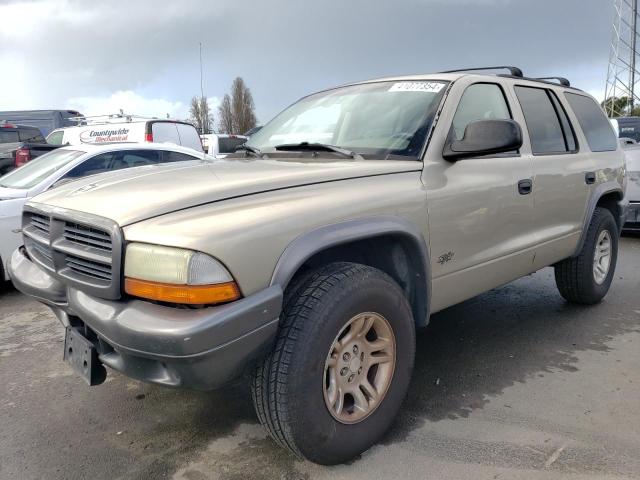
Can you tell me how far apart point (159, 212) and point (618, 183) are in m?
4.08

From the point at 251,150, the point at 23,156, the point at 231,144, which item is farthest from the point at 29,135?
the point at 251,150

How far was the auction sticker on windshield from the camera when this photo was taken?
124 inches

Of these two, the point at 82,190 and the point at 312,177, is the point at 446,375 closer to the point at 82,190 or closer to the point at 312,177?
the point at 312,177

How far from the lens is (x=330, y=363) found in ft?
7.72

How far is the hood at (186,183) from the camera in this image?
2.11 meters

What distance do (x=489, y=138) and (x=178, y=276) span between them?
1.74 meters

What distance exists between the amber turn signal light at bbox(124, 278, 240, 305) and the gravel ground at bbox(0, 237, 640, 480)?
0.93 metres

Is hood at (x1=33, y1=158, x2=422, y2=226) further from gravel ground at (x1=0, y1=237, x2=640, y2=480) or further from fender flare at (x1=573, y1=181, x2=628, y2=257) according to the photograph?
fender flare at (x1=573, y1=181, x2=628, y2=257)

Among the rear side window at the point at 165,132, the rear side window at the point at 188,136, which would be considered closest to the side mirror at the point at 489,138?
the rear side window at the point at 165,132

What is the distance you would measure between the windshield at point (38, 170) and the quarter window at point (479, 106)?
13.9 feet

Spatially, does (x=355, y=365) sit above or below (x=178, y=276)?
below

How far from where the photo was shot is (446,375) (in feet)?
11.1

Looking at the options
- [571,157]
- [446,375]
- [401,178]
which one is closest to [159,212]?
[401,178]

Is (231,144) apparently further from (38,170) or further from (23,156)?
(23,156)
